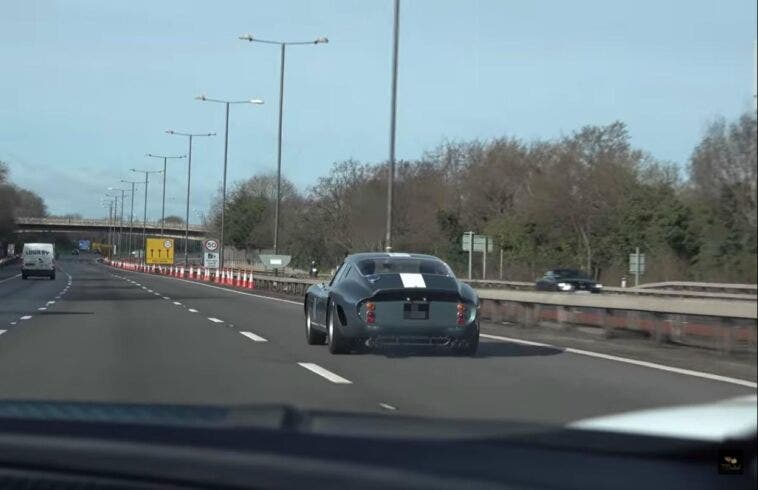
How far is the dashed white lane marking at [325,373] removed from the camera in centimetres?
1009

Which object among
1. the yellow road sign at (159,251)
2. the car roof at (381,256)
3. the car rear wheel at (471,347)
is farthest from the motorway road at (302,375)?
the yellow road sign at (159,251)

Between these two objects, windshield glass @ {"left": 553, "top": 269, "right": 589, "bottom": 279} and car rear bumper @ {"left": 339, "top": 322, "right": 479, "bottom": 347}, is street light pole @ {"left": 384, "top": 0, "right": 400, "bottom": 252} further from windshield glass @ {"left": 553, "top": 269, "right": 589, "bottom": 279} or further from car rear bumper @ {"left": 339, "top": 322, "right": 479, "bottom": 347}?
car rear bumper @ {"left": 339, "top": 322, "right": 479, "bottom": 347}

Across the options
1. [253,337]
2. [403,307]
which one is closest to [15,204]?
[403,307]

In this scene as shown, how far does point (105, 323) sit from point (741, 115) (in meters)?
20.5

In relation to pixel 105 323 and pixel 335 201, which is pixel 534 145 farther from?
pixel 105 323

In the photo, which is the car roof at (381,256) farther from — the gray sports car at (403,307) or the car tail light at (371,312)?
the car tail light at (371,312)

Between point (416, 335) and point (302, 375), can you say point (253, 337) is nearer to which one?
point (302, 375)

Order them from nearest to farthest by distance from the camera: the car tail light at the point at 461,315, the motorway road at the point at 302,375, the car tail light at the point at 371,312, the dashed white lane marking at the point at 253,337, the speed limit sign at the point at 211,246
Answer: the motorway road at the point at 302,375 → the car tail light at the point at 461,315 → the car tail light at the point at 371,312 → the dashed white lane marking at the point at 253,337 → the speed limit sign at the point at 211,246

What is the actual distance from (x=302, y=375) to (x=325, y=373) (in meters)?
0.24

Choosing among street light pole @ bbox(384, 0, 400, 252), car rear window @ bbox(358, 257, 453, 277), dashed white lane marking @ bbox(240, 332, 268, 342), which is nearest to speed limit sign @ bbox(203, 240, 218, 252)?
dashed white lane marking @ bbox(240, 332, 268, 342)

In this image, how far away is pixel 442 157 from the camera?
4.78 m

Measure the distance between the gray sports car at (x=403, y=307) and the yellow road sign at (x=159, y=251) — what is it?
78.0 meters

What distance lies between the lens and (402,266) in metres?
11.2

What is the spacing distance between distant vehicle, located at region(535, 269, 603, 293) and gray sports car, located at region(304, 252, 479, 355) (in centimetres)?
603
